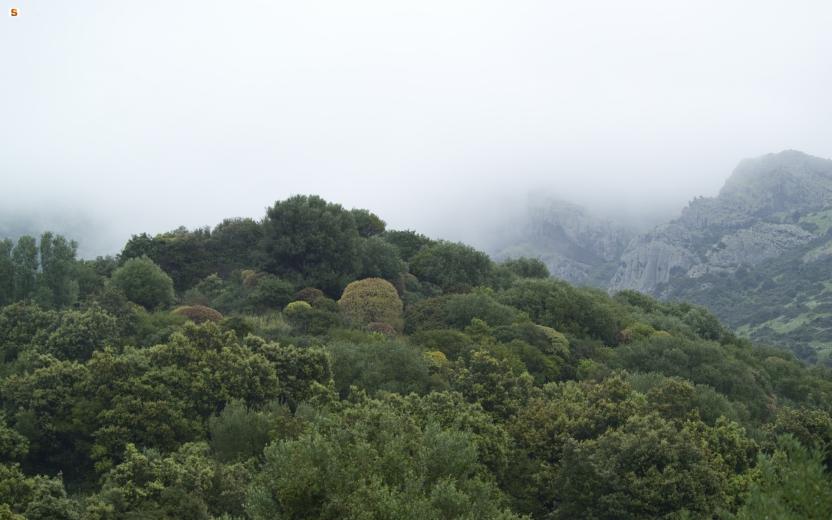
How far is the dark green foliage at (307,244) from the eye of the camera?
60406mm

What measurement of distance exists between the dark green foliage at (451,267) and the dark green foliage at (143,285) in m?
25.3

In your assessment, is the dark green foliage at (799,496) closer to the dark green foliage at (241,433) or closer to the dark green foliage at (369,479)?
the dark green foliage at (369,479)

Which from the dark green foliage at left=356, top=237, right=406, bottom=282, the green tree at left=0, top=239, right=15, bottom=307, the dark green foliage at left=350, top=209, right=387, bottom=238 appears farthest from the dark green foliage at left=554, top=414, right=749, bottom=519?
the dark green foliage at left=350, top=209, right=387, bottom=238

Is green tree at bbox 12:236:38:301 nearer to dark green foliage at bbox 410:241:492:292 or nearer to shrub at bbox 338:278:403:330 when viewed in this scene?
shrub at bbox 338:278:403:330

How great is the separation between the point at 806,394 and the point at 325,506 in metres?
52.9

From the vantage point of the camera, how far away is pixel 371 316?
53.0m

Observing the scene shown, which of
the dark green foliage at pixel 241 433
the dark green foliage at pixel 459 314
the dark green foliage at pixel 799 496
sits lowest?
the dark green foliage at pixel 459 314

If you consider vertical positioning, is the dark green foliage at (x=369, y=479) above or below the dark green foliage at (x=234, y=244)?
above

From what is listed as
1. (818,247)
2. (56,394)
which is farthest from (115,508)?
(818,247)

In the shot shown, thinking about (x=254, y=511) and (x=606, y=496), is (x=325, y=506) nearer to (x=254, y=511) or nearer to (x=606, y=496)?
(x=254, y=511)

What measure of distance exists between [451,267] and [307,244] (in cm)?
1561

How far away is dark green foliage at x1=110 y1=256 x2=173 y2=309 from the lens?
52.2m

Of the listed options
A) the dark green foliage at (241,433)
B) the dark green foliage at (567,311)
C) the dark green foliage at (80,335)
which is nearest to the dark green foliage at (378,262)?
the dark green foliage at (567,311)

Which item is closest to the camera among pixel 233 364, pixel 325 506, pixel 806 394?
pixel 325 506
